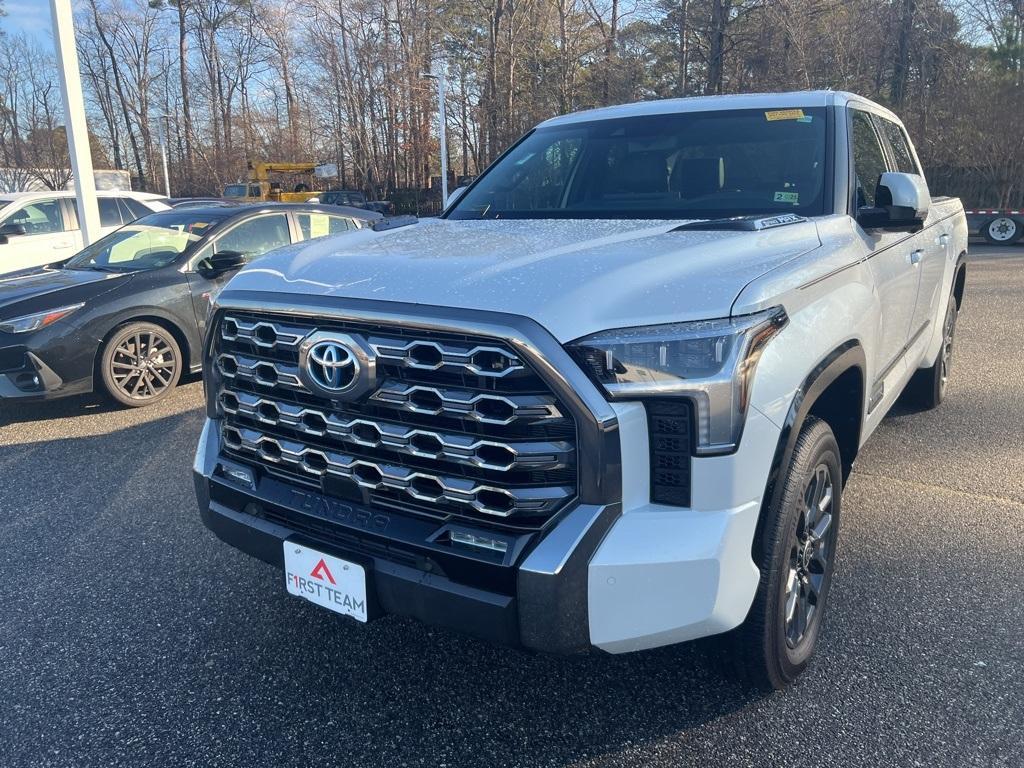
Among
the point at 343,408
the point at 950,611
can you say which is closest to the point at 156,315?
the point at 343,408

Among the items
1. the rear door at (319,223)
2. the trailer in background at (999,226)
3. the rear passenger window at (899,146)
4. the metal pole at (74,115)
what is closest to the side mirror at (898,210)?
the rear passenger window at (899,146)

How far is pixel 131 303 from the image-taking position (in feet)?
20.0

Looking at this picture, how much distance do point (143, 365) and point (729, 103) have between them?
4.85 m

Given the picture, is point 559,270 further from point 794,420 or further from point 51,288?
point 51,288

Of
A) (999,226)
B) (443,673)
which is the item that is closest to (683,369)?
(443,673)

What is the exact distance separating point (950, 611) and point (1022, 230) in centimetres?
2179

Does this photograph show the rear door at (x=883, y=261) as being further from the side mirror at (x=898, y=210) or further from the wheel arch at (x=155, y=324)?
the wheel arch at (x=155, y=324)

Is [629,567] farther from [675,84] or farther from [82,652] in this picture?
[675,84]

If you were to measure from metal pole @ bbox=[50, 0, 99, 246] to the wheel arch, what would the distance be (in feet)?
13.9

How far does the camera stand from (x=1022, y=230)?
20.7 m

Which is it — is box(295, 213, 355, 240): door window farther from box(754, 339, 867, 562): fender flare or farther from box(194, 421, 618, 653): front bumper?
box(754, 339, 867, 562): fender flare

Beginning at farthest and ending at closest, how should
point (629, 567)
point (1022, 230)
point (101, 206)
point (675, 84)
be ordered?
point (675, 84), point (1022, 230), point (101, 206), point (629, 567)

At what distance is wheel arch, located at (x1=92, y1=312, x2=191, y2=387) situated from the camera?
595 centimetres

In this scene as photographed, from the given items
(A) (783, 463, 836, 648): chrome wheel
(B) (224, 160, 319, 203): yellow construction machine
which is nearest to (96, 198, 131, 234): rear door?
(A) (783, 463, 836, 648): chrome wheel
